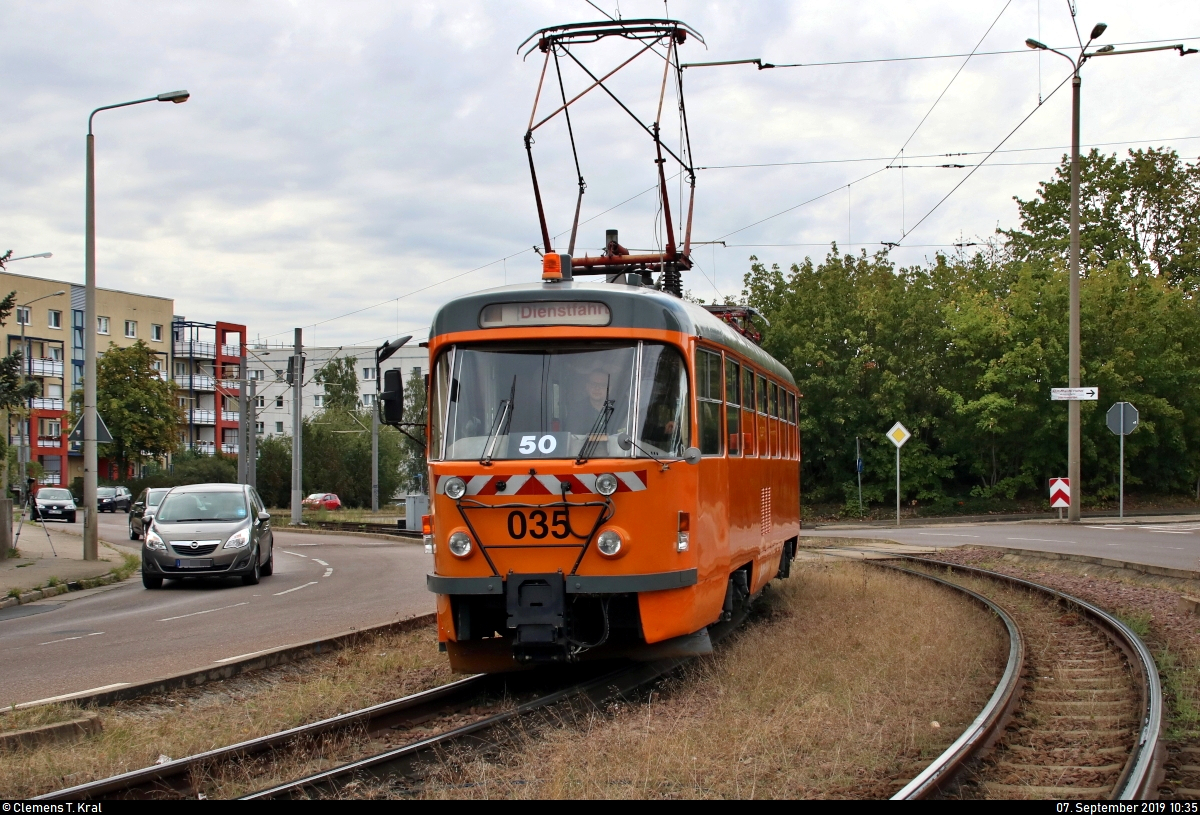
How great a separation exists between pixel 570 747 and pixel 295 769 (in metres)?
1.52

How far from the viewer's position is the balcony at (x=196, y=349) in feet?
301

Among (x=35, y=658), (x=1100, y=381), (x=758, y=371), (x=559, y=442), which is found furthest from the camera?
(x=1100, y=381)

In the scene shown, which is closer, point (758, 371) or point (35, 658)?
point (35, 658)

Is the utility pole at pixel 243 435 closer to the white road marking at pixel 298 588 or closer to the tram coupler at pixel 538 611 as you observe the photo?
the white road marking at pixel 298 588

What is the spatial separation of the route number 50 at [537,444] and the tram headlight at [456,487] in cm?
47

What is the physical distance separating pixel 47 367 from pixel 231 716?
7581cm

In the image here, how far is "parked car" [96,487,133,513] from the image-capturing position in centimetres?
6469

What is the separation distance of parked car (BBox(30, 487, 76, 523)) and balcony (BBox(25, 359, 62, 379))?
79.5 feet

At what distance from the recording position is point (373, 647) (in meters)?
11.5

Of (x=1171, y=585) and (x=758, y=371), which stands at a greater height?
(x=758, y=371)

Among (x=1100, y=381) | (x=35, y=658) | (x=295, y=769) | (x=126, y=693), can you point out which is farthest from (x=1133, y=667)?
(x=1100, y=381)

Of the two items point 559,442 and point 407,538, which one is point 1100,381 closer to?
point 407,538

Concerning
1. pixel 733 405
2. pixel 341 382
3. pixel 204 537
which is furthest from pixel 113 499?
pixel 733 405

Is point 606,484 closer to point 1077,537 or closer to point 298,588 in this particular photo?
point 298,588
